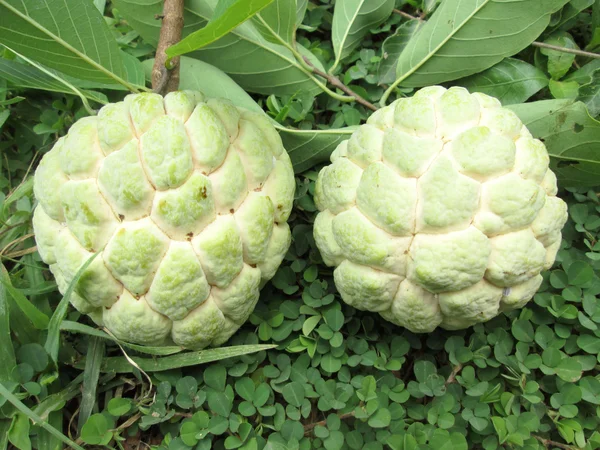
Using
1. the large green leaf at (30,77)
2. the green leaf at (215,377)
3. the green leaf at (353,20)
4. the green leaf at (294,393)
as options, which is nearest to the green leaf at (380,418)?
the green leaf at (294,393)

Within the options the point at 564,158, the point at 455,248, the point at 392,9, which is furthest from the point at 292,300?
the point at 392,9

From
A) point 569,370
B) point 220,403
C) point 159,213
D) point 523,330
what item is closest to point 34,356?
point 220,403

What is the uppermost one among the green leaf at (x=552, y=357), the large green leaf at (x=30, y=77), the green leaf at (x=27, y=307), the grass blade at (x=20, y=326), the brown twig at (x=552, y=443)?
the large green leaf at (x=30, y=77)

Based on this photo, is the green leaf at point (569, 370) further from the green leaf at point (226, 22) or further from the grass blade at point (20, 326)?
the grass blade at point (20, 326)

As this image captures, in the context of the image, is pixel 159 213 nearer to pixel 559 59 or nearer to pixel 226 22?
pixel 226 22

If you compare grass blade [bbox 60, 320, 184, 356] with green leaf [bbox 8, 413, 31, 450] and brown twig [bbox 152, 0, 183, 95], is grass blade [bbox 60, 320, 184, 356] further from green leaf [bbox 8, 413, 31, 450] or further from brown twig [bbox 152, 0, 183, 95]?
brown twig [bbox 152, 0, 183, 95]

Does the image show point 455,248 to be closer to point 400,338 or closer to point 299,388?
point 400,338

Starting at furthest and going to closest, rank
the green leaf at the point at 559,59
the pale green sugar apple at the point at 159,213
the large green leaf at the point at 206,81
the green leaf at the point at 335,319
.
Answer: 1. the green leaf at the point at 559,59
2. the large green leaf at the point at 206,81
3. the green leaf at the point at 335,319
4. the pale green sugar apple at the point at 159,213
